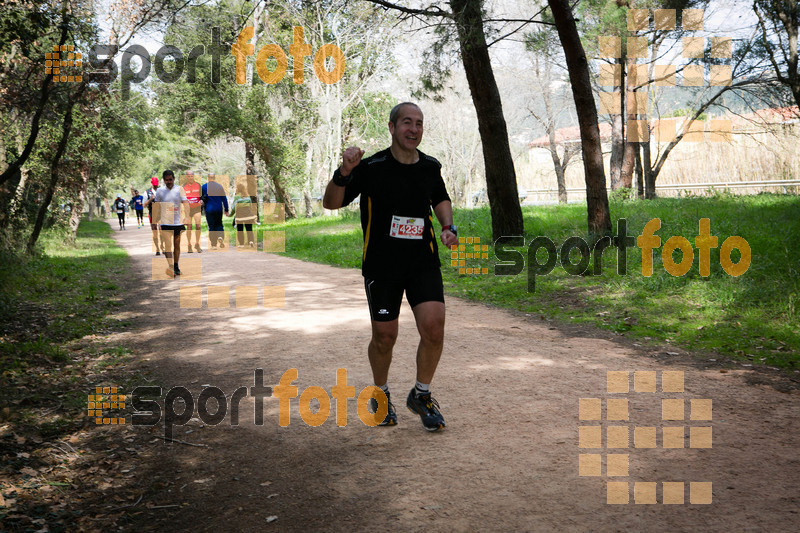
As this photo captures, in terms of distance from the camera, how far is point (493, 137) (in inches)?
551

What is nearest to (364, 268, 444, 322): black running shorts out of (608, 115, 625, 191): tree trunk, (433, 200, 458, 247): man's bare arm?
(433, 200, 458, 247): man's bare arm

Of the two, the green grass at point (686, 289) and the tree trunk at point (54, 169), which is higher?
the tree trunk at point (54, 169)

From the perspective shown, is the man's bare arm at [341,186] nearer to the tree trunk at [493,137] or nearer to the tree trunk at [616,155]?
the tree trunk at [493,137]

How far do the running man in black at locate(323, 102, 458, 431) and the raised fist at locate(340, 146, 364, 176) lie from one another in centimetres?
8

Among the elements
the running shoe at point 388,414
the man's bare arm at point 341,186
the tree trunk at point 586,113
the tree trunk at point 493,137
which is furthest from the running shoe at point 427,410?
the tree trunk at point 493,137

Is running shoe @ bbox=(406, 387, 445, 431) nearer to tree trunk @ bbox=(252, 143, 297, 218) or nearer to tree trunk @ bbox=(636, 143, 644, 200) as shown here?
tree trunk @ bbox=(636, 143, 644, 200)

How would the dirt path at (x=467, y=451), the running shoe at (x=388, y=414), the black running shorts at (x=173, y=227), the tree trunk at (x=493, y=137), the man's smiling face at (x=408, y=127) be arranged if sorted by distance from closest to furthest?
the dirt path at (x=467, y=451), the man's smiling face at (x=408, y=127), the running shoe at (x=388, y=414), the black running shorts at (x=173, y=227), the tree trunk at (x=493, y=137)

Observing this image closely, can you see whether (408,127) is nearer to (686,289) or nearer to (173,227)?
(686,289)

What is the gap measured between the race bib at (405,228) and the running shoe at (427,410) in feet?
3.82

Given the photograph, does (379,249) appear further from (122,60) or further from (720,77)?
(720,77)

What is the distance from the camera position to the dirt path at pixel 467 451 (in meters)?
3.24

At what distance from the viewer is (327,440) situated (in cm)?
438

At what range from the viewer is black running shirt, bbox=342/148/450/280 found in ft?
14.1

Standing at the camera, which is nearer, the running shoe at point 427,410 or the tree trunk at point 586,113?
the running shoe at point 427,410
